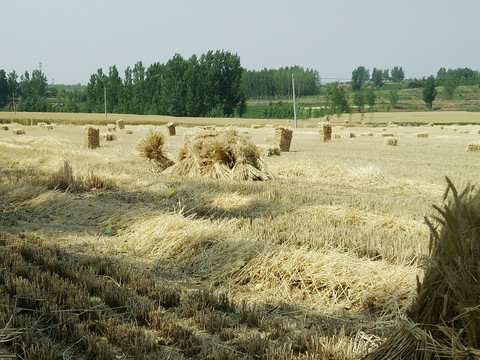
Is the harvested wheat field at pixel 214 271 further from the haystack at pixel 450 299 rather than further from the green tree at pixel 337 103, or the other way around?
the green tree at pixel 337 103

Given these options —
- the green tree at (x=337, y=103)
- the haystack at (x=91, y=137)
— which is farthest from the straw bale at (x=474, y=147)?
the green tree at (x=337, y=103)

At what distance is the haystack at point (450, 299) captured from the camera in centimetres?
298

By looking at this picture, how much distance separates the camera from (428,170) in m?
15.1

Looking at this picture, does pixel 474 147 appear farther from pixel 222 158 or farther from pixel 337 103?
pixel 337 103

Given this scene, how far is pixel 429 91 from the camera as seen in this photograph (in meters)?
109

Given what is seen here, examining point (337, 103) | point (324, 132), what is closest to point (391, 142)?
point (324, 132)

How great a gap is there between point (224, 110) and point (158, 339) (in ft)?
306

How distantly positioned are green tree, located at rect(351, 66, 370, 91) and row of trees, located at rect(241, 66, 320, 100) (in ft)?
38.4

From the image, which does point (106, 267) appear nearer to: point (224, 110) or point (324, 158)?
point (324, 158)

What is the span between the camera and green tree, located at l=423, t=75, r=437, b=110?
108 metres

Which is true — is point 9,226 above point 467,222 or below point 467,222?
below

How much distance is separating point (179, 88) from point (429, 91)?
51.7 meters

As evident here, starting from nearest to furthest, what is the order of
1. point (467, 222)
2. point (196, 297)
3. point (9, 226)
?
point (467, 222)
point (196, 297)
point (9, 226)

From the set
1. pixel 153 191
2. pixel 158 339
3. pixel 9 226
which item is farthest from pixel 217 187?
pixel 158 339
